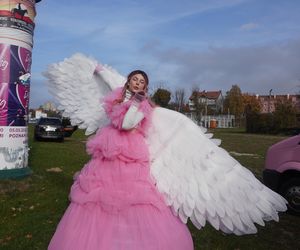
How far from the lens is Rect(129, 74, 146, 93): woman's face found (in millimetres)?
3930

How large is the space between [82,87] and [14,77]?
243 inches

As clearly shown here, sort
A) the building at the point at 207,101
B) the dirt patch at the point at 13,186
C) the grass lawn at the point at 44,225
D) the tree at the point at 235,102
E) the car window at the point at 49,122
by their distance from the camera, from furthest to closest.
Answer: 1. the tree at the point at 235,102
2. the building at the point at 207,101
3. the car window at the point at 49,122
4. the dirt patch at the point at 13,186
5. the grass lawn at the point at 44,225

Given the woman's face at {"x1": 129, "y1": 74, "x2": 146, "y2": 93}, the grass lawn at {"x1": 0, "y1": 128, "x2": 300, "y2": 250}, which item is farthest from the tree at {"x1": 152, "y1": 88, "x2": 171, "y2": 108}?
the grass lawn at {"x1": 0, "y1": 128, "x2": 300, "y2": 250}

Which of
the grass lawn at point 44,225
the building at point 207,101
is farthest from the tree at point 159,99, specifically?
the building at point 207,101

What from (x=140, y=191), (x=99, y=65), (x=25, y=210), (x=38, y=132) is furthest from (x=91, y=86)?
(x=38, y=132)

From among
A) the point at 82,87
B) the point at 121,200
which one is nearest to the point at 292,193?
the point at 82,87

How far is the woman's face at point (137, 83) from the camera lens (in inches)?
155

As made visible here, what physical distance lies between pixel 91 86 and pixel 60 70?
1.24 ft

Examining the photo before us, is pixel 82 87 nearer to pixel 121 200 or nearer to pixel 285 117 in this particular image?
pixel 121 200

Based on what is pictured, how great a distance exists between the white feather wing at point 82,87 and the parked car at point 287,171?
16.6 feet

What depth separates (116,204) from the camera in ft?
11.3

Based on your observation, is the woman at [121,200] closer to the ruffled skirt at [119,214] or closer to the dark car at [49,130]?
the ruffled skirt at [119,214]

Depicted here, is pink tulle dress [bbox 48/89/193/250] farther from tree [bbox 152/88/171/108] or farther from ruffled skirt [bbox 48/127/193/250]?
tree [bbox 152/88/171/108]

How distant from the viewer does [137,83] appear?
155 inches
